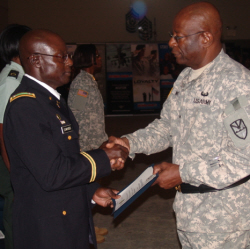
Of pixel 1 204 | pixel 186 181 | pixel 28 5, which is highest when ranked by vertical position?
pixel 28 5

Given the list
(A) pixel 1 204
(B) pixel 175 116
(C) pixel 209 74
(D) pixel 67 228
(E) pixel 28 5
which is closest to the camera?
(D) pixel 67 228

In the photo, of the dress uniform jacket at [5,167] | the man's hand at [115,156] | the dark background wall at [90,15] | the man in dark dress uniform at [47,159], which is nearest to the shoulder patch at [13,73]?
the dress uniform jacket at [5,167]

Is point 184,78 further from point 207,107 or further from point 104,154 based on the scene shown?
point 104,154

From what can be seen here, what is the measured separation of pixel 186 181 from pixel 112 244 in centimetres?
190

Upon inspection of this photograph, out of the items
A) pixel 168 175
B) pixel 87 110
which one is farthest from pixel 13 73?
pixel 168 175

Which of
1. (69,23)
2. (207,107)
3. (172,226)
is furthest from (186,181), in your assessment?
(69,23)

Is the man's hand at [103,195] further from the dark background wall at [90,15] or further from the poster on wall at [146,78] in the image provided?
the dark background wall at [90,15]

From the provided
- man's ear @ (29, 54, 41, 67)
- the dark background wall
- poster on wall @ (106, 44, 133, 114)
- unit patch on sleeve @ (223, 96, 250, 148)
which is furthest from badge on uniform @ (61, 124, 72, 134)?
the dark background wall

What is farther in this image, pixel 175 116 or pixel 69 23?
pixel 69 23

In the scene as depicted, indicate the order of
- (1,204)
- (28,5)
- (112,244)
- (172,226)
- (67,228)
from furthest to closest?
(28,5), (172,226), (112,244), (1,204), (67,228)

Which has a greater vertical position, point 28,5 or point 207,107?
point 28,5

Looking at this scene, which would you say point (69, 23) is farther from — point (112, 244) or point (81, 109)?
point (112, 244)

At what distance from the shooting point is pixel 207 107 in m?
1.63

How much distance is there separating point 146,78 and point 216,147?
10814 millimetres
